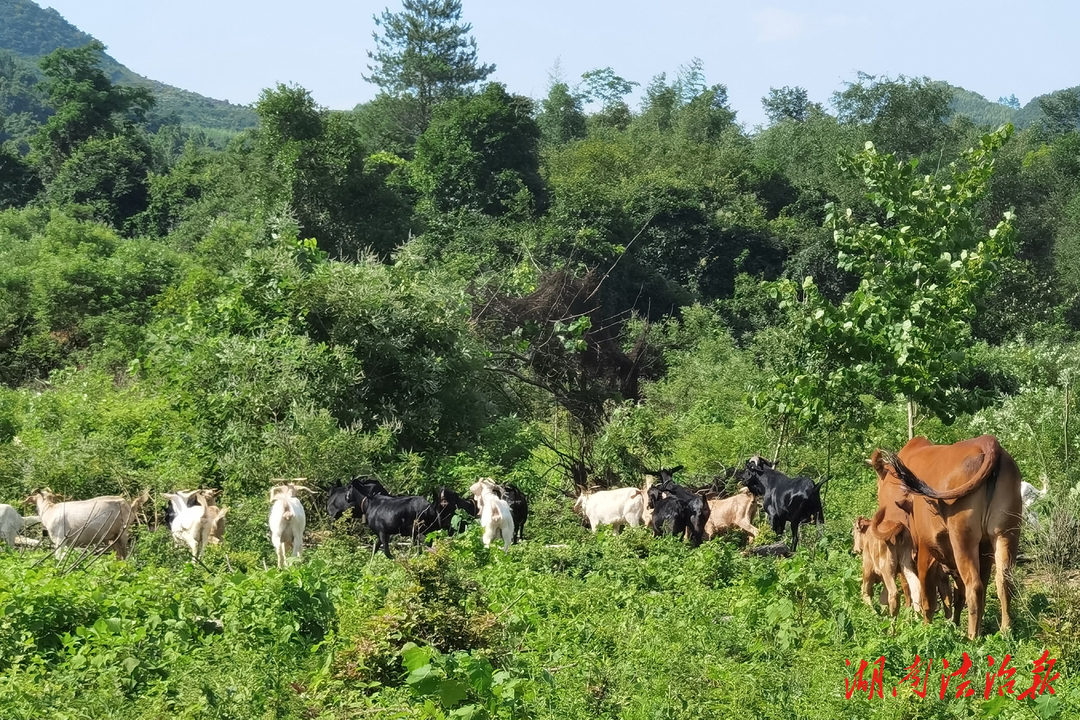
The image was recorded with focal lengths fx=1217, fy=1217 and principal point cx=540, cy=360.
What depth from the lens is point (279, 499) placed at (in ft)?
41.8

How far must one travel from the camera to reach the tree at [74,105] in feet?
149

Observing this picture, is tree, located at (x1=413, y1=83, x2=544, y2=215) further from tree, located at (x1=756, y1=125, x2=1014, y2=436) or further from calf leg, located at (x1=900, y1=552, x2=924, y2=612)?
calf leg, located at (x1=900, y1=552, x2=924, y2=612)

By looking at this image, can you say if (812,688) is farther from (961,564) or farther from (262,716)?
(262,716)

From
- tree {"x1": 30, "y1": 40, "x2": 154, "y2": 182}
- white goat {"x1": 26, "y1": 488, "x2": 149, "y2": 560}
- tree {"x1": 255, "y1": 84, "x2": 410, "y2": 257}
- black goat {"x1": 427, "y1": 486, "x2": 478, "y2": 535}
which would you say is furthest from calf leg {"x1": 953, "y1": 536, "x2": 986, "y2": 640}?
tree {"x1": 30, "y1": 40, "x2": 154, "y2": 182}

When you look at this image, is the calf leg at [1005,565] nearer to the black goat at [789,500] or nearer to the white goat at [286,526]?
the black goat at [789,500]

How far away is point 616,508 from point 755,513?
1696mm

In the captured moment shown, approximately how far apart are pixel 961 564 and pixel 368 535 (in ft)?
24.8

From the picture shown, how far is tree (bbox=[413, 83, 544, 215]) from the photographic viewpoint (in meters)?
39.6

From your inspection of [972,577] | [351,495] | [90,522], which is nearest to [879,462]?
[972,577]

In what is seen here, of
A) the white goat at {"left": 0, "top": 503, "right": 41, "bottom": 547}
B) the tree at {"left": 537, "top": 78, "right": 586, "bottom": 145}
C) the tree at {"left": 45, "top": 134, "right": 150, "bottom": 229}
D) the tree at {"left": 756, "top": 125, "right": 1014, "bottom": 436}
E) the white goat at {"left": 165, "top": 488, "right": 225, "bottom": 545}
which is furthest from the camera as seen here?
the tree at {"left": 537, "top": 78, "right": 586, "bottom": 145}

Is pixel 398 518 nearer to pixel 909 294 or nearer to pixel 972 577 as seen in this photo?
pixel 909 294

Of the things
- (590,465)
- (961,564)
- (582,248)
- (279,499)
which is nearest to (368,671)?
(961,564)

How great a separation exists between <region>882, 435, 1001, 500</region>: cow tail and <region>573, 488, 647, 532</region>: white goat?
5784 mm

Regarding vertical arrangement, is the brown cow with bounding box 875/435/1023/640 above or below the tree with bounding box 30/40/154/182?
below
